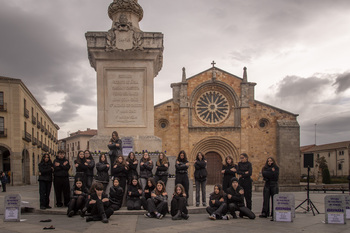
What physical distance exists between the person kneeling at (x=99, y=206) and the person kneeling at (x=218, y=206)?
7.63ft

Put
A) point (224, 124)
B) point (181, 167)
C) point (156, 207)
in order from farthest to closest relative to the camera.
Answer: point (224, 124)
point (181, 167)
point (156, 207)

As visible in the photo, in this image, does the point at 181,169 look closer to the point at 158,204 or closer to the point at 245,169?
the point at 158,204

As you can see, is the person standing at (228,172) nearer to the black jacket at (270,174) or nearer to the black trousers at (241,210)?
the black jacket at (270,174)

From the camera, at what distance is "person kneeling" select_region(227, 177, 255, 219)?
905 centimetres

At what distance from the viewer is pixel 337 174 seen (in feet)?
187

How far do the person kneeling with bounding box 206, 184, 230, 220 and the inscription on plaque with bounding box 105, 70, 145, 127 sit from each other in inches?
134

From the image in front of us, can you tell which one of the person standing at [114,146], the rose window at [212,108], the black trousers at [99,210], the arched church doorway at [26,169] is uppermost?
the rose window at [212,108]

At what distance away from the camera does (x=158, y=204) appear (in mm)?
9078

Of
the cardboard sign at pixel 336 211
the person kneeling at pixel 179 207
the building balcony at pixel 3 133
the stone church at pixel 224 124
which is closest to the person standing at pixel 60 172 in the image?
the person kneeling at pixel 179 207

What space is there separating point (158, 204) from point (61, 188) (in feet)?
9.37

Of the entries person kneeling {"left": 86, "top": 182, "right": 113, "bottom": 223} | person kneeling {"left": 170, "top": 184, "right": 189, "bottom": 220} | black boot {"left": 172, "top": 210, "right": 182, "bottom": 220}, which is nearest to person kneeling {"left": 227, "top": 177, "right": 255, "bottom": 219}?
person kneeling {"left": 170, "top": 184, "right": 189, "bottom": 220}

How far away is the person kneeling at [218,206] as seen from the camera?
A: 8.80 metres

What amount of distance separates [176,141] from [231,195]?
1067 inches

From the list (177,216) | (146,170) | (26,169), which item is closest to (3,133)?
(26,169)
